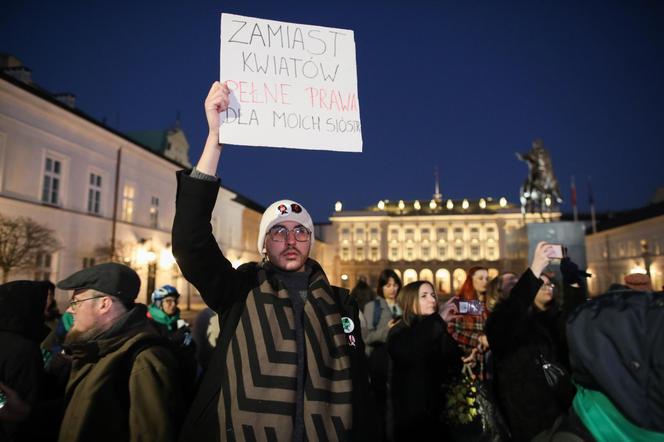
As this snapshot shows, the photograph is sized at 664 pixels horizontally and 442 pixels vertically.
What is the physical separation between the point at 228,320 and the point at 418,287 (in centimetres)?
241

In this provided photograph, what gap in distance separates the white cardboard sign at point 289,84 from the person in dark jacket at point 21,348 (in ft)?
5.52

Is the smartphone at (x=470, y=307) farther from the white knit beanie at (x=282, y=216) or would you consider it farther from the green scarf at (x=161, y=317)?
the green scarf at (x=161, y=317)

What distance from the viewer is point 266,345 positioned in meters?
1.88

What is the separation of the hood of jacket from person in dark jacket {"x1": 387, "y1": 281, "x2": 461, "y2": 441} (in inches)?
105

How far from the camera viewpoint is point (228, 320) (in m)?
1.98

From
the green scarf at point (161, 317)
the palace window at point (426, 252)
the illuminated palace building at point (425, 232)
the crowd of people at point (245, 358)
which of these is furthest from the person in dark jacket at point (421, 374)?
the palace window at point (426, 252)

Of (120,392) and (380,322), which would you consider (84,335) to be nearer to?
(120,392)

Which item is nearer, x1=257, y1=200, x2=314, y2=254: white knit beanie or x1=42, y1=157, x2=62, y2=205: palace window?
x1=257, y1=200, x2=314, y2=254: white knit beanie

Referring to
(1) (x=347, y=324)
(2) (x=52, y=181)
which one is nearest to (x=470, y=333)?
(1) (x=347, y=324)

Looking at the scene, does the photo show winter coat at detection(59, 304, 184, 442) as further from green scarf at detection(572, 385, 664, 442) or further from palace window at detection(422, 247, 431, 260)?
palace window at detection(422, 247, 431, 260)

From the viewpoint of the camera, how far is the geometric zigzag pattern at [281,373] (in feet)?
5.82

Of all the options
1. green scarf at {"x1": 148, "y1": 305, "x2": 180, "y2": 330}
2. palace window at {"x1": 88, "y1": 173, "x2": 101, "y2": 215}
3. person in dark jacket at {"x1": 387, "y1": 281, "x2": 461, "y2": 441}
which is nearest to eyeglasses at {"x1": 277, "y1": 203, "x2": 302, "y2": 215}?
person in dark jacket at {"x1": 387, "y1": 281, "x2": 461, "y2": 441}

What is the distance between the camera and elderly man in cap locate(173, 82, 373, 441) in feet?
5.86

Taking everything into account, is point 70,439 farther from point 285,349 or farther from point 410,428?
point 410,428
